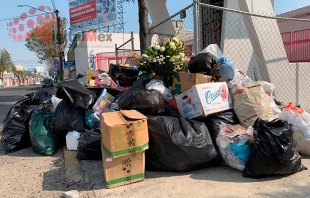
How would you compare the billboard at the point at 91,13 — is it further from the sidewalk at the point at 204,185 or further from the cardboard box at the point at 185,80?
the sidewalk at the point at 204,185

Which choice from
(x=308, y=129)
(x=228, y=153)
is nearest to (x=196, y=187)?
(x=228, y=153)

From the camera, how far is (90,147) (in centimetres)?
314

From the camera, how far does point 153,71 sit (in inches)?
146

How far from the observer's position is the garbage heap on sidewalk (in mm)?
2447

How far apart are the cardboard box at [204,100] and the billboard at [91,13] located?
21324mm

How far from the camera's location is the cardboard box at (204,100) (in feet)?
9.71

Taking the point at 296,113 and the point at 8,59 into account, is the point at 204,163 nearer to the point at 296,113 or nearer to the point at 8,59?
the point at 296,113

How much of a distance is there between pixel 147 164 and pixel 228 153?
2.91 feet

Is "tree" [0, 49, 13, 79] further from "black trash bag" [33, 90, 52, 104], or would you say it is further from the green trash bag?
the green trash bag

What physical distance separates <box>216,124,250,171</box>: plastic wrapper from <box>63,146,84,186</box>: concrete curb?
156cm

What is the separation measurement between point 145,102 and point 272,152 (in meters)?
1.42

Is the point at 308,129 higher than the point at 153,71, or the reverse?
the point at 153,71

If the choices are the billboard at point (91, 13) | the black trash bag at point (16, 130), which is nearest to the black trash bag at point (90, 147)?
the black trash bag at point (16, 130)

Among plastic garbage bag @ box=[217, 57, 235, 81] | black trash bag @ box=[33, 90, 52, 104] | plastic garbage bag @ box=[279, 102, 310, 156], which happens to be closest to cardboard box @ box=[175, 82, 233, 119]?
plastic garbage bag @ box=[217, 57, 235, 81]
